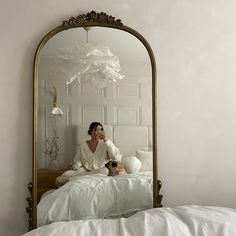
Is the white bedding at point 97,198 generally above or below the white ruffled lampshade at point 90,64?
below

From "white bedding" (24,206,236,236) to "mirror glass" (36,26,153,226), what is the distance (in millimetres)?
342

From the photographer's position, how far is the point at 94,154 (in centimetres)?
211

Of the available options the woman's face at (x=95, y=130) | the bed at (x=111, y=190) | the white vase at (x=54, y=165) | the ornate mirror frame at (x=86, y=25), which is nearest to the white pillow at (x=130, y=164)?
the bed at (x=111, y=190)

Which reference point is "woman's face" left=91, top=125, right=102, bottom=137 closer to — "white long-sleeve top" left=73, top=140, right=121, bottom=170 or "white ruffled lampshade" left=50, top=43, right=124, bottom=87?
"white long-sleeve top" left=73, top=140, right=121, bottom=170

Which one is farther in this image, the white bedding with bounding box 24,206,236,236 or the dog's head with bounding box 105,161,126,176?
the dog's head with bounding box 105,161,126,176

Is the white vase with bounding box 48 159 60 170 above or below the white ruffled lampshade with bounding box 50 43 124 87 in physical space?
below

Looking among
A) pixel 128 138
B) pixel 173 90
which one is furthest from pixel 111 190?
pixel 173 90

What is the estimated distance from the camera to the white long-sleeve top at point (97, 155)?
82.5 inches

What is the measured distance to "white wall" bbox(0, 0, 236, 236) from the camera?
2080mm

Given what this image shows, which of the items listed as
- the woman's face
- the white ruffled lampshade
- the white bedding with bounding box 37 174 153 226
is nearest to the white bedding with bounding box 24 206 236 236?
the white bedding with bounding box 37 174 153 226

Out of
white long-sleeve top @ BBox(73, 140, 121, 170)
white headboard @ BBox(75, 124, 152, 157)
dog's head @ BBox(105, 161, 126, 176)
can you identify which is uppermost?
white headboard @ BBox(75, 124, 152, 157)

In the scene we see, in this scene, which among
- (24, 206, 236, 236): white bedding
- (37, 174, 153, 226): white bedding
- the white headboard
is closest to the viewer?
(24, 206, 236, 236): white bedding

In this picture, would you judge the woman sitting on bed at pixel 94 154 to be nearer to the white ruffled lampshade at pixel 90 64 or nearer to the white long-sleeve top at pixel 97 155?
the white long-sleeve top at pixel 97 155

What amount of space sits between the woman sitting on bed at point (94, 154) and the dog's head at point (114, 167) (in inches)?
0.8
